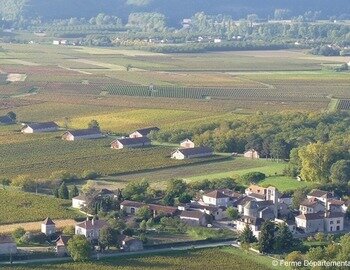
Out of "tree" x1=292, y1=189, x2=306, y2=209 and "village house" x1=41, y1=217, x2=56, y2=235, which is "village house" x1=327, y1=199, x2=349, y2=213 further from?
"village house" x1=41, y1=217, x2=56, y2=235

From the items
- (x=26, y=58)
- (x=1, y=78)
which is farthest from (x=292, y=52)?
(x=1, y=78)

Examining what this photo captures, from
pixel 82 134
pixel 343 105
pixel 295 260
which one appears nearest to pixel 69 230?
pixel 295 260

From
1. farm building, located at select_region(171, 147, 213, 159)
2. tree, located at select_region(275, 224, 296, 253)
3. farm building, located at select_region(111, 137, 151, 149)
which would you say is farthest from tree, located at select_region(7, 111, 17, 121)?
tree, located at select_region(275, 224, 296, 253)

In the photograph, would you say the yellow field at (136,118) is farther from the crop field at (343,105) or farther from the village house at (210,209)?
the village house at (210,209)

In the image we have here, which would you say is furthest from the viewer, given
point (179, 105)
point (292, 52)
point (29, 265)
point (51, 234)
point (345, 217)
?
point (292, 52)

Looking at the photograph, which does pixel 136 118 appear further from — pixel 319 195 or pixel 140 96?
pixel 319 195

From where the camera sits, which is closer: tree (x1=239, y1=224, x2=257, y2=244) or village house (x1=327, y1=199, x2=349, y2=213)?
tree (x1=239, y1=224, x2=257, y2=244)

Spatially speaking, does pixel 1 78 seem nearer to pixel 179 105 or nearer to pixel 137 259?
pixel 179 105
